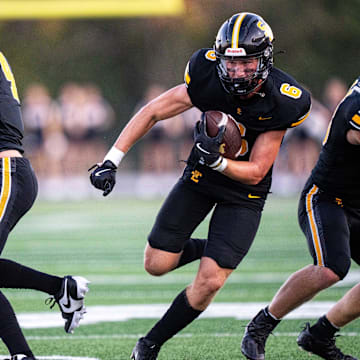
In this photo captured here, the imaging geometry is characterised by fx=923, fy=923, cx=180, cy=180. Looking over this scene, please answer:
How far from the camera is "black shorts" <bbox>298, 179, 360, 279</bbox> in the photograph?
4086 millimetres

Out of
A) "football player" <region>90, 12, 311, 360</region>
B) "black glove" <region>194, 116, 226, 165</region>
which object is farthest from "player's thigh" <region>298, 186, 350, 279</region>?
"black glove" <region>194, 116, 226, 165</region>

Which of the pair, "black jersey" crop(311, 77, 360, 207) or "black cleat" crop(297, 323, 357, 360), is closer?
"black jersey" crop(311, 77, 360, 207)

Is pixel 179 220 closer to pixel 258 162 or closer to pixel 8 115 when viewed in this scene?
pixel 258 162

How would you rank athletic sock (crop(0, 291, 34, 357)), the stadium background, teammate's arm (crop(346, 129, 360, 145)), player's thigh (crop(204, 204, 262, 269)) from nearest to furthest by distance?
1. athletic sock (crop(0, 291, 34, 357))
2. teammate's arm (crop(346, 129, 360, 145))
3. player's thigh (crop(204, 204, 262, 269))
4. the stadium background

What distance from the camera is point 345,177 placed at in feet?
13.9

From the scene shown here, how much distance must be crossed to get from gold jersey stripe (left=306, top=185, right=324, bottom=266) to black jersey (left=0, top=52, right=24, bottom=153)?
4.41 ft

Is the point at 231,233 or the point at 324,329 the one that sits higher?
the point at 231,233

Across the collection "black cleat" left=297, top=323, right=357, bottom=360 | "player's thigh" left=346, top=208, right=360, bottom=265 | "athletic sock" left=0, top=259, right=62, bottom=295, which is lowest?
"black cleat" left=297, top=323, right=357, bottom=360

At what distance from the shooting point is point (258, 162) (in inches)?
163

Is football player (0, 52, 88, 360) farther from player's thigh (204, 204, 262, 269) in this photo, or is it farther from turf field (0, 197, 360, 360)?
player's thigh (204, 204, 262, 269)

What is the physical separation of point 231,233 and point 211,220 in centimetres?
18

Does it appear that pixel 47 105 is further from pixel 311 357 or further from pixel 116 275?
pixel 311 357

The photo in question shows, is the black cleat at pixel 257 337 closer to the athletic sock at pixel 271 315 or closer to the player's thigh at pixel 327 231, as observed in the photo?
the athletic sock at pixel 271 315

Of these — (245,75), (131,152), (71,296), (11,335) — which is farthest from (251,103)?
(131,152)
